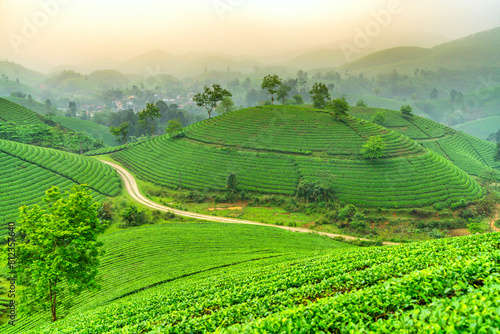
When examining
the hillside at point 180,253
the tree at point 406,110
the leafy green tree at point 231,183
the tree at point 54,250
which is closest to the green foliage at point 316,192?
the hillside at point 180,253

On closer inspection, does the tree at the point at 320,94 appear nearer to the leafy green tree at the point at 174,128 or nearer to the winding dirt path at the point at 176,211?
the leafy green tree at the point at 174,128

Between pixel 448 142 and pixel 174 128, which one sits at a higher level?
pixel 174 128

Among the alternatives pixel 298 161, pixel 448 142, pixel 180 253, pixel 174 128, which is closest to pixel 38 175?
pixel 174 128

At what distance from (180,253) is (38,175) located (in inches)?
1601

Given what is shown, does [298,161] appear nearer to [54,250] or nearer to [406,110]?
[54,250]

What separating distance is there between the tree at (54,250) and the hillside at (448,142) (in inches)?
3465

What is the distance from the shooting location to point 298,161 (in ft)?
191

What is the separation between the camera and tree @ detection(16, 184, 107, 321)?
1548cm

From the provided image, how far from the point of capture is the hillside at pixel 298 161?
48500mm

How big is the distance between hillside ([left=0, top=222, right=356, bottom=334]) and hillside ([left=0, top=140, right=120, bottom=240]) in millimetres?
19617

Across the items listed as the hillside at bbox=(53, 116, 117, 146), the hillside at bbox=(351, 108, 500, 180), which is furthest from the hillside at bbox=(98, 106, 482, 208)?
the hillside at bbox=(53, 116, 117, 146)

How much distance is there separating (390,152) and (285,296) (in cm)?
5800

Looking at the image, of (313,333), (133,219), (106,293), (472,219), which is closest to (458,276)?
(313,333)

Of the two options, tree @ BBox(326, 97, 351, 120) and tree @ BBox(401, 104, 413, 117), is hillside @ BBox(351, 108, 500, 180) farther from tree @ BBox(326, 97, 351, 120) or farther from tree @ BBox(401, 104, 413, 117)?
tree @ BBox(326, 97, 351, 120)
